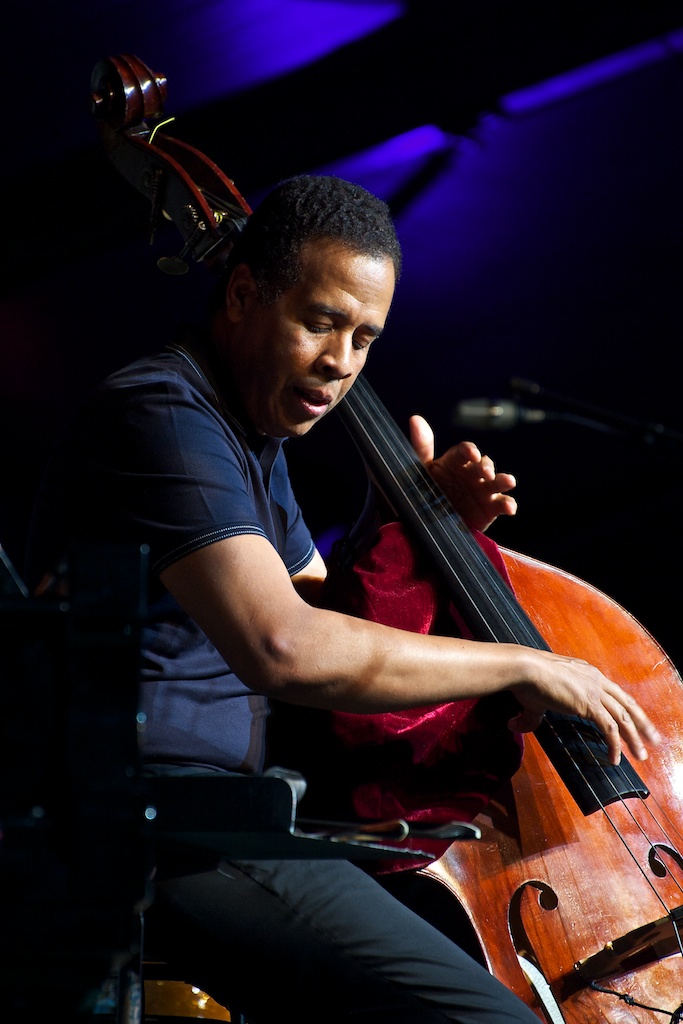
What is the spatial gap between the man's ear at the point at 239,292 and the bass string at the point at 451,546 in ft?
0.98

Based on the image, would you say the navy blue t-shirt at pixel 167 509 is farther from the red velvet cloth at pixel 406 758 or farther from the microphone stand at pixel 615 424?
the microphone stand at pixel 615 424

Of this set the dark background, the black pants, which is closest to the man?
the black pants

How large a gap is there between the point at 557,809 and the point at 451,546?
0.45m

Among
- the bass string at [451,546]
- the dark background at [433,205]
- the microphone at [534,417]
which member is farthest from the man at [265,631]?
the dark background at [433,205]

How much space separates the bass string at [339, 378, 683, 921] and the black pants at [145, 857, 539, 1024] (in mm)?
354

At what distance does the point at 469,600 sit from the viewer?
Result: 1.62 meters

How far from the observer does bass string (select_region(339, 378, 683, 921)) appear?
1567 mm

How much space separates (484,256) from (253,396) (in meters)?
2.17

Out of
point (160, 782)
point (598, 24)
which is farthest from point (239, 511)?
point (598, 24)

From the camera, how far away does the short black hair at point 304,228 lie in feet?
5.32

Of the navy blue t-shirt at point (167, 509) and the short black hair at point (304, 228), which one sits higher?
the short black hair at point (304, 228)

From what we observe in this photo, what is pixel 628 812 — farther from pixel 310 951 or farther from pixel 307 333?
pixel 307 333

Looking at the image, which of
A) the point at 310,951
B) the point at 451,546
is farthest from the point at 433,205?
the point at 310,951

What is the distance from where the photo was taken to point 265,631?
1.26 m
